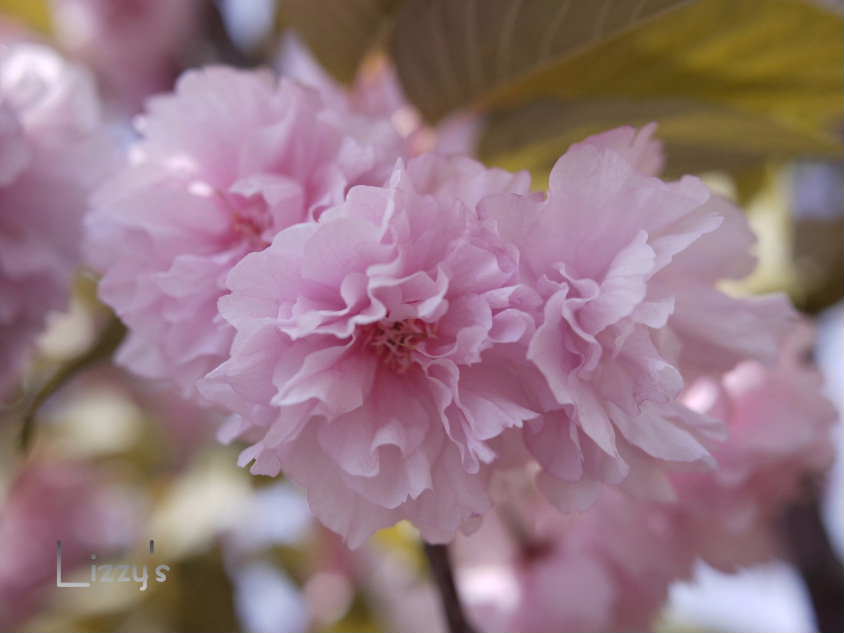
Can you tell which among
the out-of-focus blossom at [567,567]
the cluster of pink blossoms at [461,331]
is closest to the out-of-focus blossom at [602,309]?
the cluster of pink blossoms at [461,331]

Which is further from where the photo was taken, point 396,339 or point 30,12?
point 30,12

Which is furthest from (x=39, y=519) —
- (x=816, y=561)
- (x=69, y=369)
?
(x=816, y=561)

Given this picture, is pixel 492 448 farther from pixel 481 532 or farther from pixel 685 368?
pixel 481 532

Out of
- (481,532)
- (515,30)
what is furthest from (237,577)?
(515,30)

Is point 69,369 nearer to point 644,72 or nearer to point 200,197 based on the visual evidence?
point 200,197

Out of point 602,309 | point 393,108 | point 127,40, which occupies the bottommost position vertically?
point 602,309

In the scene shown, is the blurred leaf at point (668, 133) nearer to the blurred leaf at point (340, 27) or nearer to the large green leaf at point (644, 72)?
the large green leaf at point (644, 72)

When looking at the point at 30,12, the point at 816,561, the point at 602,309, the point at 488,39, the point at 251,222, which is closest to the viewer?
the point at 602,309

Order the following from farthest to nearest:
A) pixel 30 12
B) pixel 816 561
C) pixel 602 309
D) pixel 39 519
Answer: pixel 39 519
pixel 30 12
pixel 816 561
pixel 602 309
